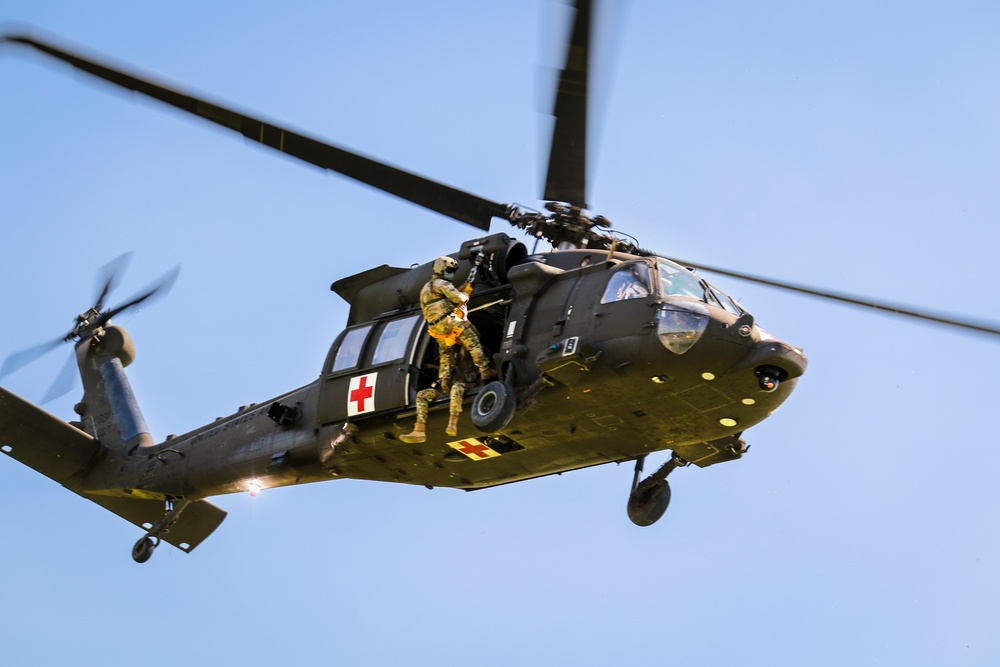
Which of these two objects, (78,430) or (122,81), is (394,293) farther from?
(78,430)

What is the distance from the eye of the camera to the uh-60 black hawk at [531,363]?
14.6 metres

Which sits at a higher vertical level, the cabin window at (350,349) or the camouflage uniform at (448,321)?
the camouflage uniform at (448,321)

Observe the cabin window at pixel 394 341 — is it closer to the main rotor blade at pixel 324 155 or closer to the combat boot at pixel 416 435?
the combat boot at pixel 416 435

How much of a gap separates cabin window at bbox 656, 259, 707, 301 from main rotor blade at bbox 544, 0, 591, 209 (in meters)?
1.41

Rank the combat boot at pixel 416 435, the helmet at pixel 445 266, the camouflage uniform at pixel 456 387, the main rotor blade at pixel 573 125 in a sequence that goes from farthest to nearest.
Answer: the helmet at pixel 445 266 → the combat boot at pixel 416 435 → the camouflage uniform at pixel 456 387 → the main rotor blade at pixel 573 125

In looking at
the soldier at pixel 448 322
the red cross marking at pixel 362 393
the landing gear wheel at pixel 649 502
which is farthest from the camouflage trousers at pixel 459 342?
the landing gear wheel at pixel 649 502

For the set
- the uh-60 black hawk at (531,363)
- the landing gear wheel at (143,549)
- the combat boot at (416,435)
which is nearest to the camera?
the uh-60 black hawk at (531,363)

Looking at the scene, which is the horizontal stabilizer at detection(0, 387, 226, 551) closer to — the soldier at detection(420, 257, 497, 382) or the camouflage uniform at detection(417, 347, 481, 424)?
the camouflage uniform at detection(417, 347, 481, 424)

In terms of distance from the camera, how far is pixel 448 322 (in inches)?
621

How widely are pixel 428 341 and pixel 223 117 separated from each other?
364 cm

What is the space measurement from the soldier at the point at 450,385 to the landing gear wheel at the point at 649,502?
8.11ft

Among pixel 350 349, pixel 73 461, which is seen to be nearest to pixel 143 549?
pixel 73 461

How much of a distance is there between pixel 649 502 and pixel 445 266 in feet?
12.6

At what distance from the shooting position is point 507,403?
49.6 feet
